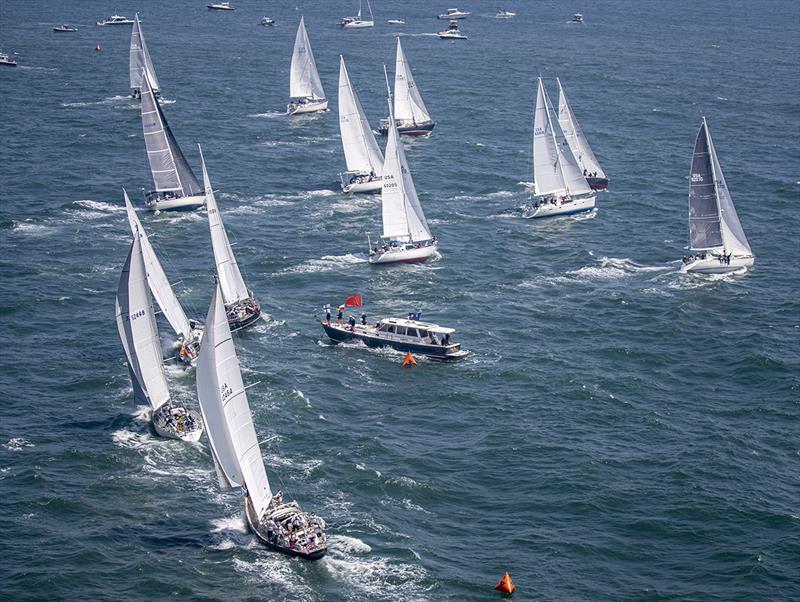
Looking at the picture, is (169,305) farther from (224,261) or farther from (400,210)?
(400,210)

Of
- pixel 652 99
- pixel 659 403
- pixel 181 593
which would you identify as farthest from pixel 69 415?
pixel 652 99

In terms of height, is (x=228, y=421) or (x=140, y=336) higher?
(x=140, y=336)

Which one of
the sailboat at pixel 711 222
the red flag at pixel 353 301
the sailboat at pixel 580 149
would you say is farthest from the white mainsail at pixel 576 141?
the red flag at pixel 353 301

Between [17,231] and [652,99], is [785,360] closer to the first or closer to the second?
[17,231]

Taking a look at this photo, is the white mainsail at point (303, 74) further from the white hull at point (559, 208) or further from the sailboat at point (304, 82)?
the white hull at point (559, 208)

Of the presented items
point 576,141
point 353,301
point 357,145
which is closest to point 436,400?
point 353,301

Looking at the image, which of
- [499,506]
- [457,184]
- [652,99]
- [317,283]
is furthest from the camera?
[652,99]

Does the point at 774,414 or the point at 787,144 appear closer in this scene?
the point at 774,414

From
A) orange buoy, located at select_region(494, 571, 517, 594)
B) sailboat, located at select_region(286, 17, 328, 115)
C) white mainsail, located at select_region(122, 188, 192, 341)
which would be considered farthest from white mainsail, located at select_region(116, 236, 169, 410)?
sailboat, located at select_region(286, 17, 328, 115)
